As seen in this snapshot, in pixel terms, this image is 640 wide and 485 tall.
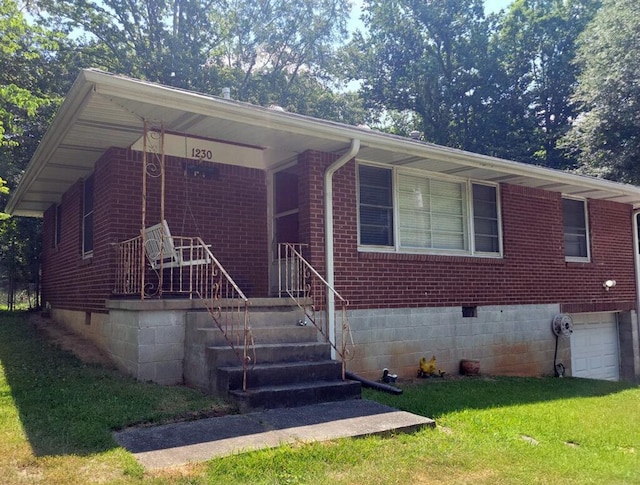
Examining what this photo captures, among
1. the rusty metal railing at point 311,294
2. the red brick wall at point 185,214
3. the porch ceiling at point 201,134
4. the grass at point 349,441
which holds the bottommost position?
the grass at point 349,441

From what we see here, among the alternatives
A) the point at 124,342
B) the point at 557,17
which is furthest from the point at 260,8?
the point at 124,342

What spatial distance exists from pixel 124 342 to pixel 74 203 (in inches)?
Result: 166

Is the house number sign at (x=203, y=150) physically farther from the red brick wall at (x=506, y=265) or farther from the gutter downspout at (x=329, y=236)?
the gutter downspout at (x=329, y=236)

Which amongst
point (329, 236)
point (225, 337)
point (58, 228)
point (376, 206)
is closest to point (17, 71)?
point (58, 228)

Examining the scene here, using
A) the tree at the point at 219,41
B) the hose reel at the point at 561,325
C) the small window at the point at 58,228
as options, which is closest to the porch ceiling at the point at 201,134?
the small window at the point at 58,228

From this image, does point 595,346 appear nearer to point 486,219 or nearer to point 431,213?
point 486,219

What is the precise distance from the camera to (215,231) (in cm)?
824

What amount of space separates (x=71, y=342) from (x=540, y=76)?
25208mm

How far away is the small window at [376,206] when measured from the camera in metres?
8.25

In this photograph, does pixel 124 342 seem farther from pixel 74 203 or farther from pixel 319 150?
pixel 74 203

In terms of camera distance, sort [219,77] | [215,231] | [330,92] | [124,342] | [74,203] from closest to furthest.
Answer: [124,342]
[215,231]
[74,203]
[219,77]
[330,92]

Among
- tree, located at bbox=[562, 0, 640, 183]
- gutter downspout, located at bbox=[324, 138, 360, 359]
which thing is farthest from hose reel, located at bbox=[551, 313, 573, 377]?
tree, located at bbox=[562, 0, 640, 183]

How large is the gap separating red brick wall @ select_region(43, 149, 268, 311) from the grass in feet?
5.52

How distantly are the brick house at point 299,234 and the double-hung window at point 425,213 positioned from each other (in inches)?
1.0
